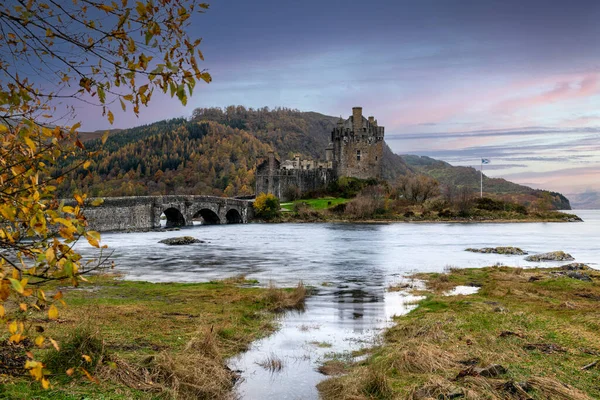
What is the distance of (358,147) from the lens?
9350cm

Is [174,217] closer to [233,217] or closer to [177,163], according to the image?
[233,217]

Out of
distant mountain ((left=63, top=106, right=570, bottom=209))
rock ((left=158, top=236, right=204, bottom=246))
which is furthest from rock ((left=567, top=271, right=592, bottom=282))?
distant mountain ((left=63, top=106, right=570, bottom=209))

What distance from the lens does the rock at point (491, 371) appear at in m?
7.26

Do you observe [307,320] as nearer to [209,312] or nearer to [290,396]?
[209,312]

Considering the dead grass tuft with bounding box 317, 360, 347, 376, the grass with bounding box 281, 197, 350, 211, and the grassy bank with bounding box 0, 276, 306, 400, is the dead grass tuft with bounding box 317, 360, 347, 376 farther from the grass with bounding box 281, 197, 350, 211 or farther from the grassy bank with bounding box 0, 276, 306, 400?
the grass with bounding box 281, 197, 350, 211

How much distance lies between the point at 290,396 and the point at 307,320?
5148 millimetres

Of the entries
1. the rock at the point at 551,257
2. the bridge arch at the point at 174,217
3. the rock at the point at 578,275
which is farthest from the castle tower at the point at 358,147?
the rock at the point at 578,275

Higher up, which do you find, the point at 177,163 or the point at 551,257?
the point at 177,163

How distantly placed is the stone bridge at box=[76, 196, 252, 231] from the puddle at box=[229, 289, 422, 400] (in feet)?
118

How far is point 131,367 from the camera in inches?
290

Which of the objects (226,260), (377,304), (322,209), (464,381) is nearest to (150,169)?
(322,209)

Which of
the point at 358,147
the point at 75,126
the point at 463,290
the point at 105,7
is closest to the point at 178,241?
the point at 463,290

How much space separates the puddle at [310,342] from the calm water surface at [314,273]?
2 centimetres

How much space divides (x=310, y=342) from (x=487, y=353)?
12.1 ft
